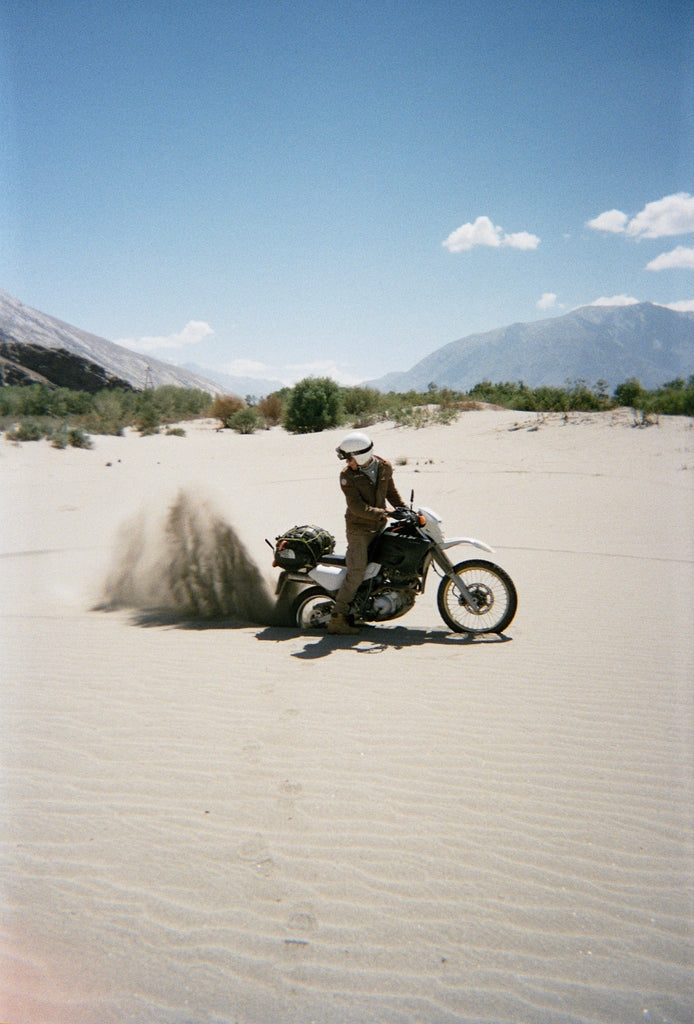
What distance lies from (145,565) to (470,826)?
16.8ft

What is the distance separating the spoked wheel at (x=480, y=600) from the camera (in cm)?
583

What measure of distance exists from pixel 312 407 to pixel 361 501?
22.8 metres

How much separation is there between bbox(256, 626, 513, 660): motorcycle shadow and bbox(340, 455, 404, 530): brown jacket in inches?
41.7

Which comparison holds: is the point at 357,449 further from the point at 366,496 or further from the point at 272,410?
the point at 272,410

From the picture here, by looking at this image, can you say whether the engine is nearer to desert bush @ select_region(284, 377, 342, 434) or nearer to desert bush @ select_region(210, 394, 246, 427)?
desert bush @ select_region(284, 377, 342, 434)

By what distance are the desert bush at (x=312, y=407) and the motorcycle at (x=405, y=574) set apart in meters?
21.8

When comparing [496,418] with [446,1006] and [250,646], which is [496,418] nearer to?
[250,646]

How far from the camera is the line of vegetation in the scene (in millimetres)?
22078

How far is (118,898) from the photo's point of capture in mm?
2576

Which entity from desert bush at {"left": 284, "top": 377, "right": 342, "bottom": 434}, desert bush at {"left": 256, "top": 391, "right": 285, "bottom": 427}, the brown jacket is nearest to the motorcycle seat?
the brown jacket

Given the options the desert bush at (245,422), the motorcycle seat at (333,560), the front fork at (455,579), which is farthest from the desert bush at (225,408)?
the front fork at (455,579)

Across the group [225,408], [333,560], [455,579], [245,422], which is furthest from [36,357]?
[455,579]

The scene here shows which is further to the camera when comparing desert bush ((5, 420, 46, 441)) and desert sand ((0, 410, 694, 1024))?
desert bush ((5, 420, 46, 441))

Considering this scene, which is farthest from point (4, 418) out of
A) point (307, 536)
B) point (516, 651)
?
point (516, 651)
